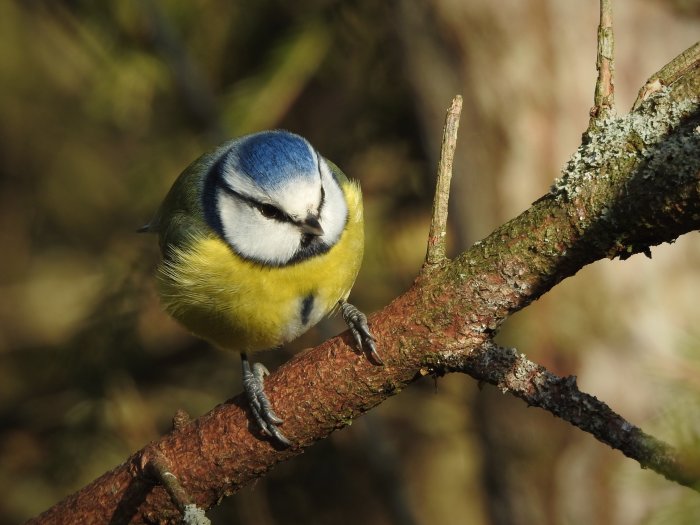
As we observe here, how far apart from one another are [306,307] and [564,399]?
0.93 metres

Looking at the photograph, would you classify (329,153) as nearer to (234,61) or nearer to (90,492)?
(234,61)

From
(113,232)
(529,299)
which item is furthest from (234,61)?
(529,299)

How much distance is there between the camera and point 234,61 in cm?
377

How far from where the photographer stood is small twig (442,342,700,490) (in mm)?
1112

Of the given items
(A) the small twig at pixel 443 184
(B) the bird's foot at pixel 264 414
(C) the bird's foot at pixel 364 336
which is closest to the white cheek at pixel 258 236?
(B) the bird's foot at pixel 264 414

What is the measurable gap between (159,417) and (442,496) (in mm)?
1426

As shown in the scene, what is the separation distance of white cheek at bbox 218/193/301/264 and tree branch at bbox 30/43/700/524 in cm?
44

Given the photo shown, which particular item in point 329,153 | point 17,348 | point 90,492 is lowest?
point 90,492

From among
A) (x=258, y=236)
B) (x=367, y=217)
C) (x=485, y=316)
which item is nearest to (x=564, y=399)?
(x=485, y=316)

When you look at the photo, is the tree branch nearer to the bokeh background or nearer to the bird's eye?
the bird's eye

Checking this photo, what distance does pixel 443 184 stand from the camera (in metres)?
1.40

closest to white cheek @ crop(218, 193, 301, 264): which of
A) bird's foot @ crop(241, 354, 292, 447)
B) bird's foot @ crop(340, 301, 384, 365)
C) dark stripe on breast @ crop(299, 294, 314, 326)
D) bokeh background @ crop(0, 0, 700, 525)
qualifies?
dark stripe on breast @ crop(299, 294, 314, 326)

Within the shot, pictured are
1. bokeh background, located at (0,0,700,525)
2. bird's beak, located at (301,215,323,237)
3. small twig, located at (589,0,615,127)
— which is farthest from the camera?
bokeh background, located at (0,0,700,525)

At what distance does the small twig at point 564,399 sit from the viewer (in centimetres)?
111
